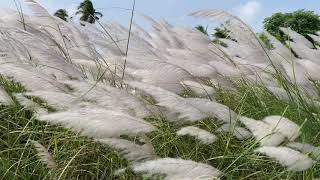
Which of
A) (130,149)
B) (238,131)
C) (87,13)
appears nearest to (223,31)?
(87,13)

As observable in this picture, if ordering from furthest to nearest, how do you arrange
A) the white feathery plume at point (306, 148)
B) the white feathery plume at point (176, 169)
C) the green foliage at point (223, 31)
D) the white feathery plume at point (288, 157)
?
the green foliage at point (223, 31)
the white feathery plume at point (306, 148)
the white feathery plume at point (288, 157)
the white feathery plume at point (176, 169)

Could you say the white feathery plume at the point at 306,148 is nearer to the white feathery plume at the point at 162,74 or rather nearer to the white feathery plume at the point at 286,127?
the white feathery plume at the point at 286,127

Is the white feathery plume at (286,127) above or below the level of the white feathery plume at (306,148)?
above

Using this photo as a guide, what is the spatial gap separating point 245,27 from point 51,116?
1450mm

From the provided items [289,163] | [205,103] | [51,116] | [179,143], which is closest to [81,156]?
[179,143]

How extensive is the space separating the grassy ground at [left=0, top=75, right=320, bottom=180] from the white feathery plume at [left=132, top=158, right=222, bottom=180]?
1.20 ft

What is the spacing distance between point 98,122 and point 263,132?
1.92 feet

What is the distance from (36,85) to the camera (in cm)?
219

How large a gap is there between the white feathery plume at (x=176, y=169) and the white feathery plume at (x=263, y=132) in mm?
339

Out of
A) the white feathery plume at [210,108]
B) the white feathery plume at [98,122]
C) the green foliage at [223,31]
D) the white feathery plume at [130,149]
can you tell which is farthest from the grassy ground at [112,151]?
the green foliage at [223,31]

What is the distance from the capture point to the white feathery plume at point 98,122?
1.62m

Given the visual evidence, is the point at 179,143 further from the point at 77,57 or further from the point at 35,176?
the point at 77,57

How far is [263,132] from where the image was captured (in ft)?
6.40

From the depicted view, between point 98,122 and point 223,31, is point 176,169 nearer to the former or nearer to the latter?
point 98,122
